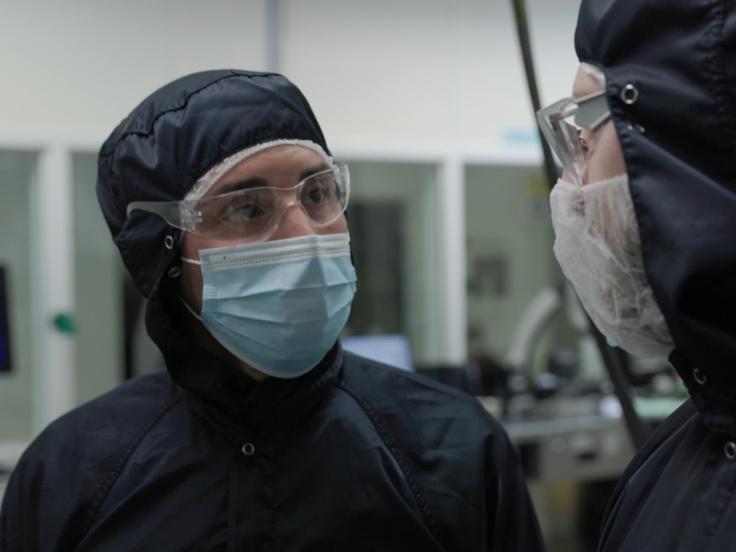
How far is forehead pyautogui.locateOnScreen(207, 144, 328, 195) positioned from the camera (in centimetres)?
115

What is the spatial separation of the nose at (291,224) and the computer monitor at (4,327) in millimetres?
1506

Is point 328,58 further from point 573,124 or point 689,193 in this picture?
point 689,193

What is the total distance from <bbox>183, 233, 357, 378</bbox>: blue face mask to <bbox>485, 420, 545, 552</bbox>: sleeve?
0.28 metres

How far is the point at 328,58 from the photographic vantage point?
3359mm

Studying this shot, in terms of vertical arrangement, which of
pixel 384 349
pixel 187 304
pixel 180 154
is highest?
pixel 180 154

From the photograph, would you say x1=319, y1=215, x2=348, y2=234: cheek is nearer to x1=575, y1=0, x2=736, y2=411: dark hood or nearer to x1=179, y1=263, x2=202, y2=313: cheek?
x1=179, y1=263, x2=202, y2=313: cheek

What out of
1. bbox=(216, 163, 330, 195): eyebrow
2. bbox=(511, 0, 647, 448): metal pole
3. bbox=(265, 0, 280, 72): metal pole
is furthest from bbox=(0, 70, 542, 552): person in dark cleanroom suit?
bbox=(265, 0, 280, 72): metal pole

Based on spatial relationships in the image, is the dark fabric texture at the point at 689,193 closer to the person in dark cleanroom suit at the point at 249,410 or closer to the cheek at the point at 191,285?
the person in dark cleanroom suit at the point at 249,410

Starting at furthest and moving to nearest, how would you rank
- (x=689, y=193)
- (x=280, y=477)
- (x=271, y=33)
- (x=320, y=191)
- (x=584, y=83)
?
Result: (x=271, y=33) → (x=320, y=191) → (x=280, y=477) → (x=584, y=83) → (x=689, y=193)

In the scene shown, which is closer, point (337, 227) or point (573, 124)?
point (573, 124)

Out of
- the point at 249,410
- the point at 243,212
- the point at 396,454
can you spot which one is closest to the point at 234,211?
the point at 243,212

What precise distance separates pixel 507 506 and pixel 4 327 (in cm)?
178

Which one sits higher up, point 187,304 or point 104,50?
point 104,50

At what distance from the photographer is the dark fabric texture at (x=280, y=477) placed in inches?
42.6
